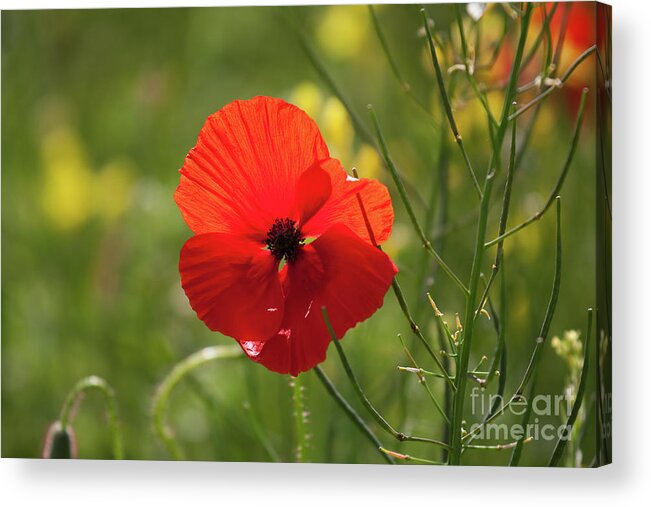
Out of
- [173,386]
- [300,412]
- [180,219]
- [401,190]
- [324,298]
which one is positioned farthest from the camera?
[180,219]

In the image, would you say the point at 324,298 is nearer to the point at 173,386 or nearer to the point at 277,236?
the point at 277,236

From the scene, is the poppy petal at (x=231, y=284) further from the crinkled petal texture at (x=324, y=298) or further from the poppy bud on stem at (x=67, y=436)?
the poppy bud on stem at (x=67, y=436)

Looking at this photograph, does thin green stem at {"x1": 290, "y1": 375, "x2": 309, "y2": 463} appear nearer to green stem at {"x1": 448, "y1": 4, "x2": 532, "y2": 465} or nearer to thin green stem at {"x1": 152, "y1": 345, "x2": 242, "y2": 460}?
thin green stem at {"x1": 152, "y1": 345, "x2": 242, "y2": 460}

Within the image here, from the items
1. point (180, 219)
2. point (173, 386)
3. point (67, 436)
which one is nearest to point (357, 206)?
point (173, 386)

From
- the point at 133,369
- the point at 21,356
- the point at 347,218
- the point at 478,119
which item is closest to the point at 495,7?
the point at 478,119

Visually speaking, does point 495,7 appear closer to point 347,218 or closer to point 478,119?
point 478,119

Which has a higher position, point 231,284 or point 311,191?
point 311,191

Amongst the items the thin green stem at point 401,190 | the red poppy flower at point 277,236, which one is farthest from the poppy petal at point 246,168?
the thin green stem at point 401,190

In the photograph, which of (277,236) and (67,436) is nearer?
(277,236)
